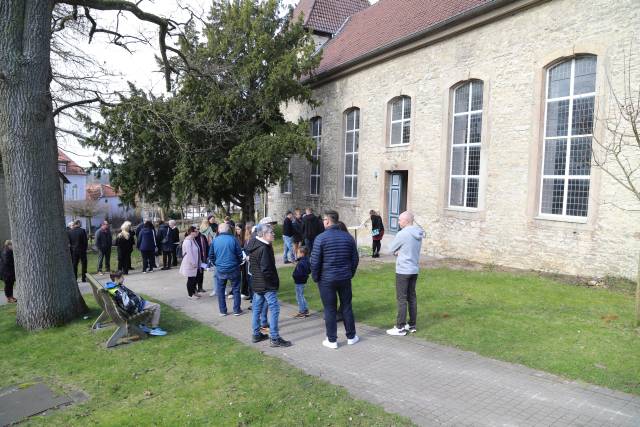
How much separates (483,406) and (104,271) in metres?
13.0

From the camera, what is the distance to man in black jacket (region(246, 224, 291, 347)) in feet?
20.7

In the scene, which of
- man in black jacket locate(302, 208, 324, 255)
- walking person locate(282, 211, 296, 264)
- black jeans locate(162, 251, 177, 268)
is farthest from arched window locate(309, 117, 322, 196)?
black jeans locate(162, 251, 177, 268)

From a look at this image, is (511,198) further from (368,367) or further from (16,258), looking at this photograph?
(16,258)

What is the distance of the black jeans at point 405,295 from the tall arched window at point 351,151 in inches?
536

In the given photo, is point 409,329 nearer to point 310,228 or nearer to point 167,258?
point 310,228

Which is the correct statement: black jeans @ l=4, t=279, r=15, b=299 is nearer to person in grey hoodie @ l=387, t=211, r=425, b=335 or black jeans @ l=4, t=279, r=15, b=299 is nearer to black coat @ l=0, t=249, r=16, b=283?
black coat @ l=0, t=249, r=16, b=283

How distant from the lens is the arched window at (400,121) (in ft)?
56.3

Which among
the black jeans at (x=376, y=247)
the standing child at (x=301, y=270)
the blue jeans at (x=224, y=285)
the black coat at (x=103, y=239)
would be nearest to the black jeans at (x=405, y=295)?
the standing child at (x=301, y=270)

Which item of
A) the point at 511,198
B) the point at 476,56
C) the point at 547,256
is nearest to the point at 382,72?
the point at 476,56

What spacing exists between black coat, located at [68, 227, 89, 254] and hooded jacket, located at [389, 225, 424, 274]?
30.0ft

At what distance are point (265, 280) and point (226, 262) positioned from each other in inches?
75.8

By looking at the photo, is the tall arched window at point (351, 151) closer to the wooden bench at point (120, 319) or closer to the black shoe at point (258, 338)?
the black shoe at point (258, 338)

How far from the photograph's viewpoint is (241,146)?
722 inches

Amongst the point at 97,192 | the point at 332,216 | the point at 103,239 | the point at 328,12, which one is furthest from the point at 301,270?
the point at 97,192
